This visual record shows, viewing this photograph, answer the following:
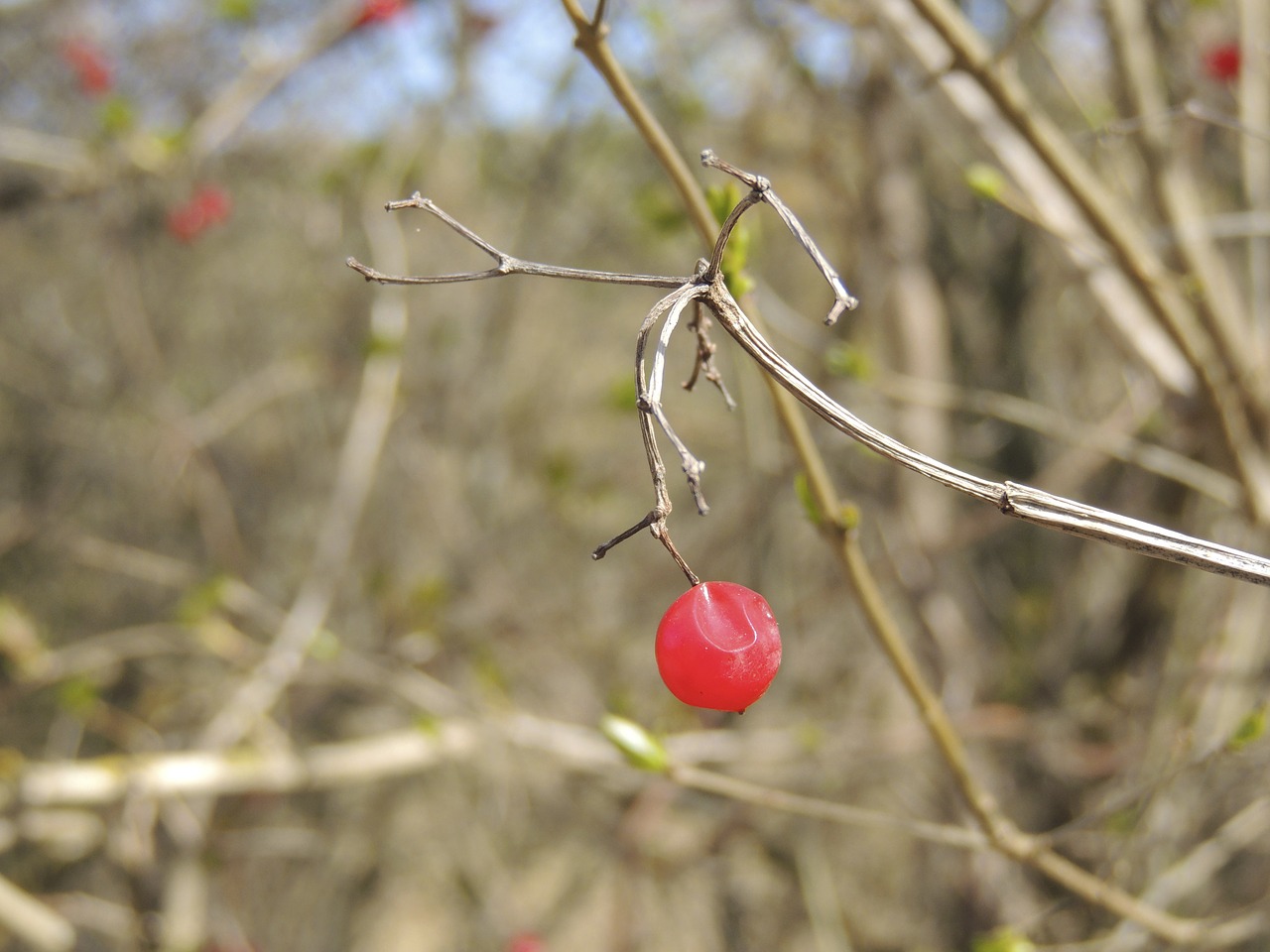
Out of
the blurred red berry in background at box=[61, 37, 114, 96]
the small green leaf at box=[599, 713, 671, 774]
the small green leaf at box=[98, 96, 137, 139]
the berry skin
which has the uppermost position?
the blurred red berry in background at box=[61, 37, 114, 96]

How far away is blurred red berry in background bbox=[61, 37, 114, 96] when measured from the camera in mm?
3162

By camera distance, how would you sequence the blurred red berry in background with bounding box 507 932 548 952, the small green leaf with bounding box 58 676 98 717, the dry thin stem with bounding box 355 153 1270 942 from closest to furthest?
the dry thin stem with bounding box 355 153 1270 942 → the small green leaf with bounding box 58 676 98 717 → the blurred red berry in background with bounding box 507 932 548 952

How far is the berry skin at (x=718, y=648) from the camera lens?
684mm

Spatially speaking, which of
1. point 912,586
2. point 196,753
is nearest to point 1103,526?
point 912,586

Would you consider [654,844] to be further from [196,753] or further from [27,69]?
[27,69]

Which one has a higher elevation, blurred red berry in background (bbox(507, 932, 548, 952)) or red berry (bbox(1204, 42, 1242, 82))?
red berry (bbox(1204, 42, 1242, 82))

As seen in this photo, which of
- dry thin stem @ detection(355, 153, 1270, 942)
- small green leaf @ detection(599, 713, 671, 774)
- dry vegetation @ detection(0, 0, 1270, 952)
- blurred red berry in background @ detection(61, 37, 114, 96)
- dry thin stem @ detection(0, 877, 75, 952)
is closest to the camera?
dry thin stem @ detection(355, 153, 1270, 942)

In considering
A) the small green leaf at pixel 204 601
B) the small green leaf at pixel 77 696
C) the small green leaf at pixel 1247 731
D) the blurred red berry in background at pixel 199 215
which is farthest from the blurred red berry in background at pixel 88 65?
the small green leaf at pixel 1247 731

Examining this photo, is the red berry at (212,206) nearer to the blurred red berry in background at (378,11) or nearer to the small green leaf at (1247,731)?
the blurred red berry in background at (378,11)

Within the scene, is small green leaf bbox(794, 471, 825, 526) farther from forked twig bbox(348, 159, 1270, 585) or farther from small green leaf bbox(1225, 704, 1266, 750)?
small green leaf bbox(1225, 704, 1266, 750)

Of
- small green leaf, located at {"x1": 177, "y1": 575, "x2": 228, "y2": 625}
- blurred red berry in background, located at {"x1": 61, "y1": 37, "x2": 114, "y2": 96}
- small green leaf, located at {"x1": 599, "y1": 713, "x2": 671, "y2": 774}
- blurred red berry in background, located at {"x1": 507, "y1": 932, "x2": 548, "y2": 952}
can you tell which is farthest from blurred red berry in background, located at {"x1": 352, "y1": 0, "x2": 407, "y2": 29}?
blurred red berry in background, located at {"x1": 507, "y1": 932, "x2": 548, "y2": 952}

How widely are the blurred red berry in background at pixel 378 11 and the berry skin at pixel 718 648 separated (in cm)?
247

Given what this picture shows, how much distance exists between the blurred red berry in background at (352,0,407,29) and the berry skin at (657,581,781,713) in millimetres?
2471

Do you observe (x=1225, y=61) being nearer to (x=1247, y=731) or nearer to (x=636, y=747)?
(x=1247, y=731)
